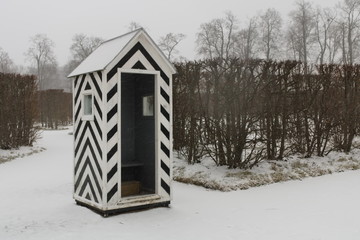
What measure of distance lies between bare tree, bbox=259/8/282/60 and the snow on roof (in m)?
37.5

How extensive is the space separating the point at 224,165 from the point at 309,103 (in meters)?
3.12

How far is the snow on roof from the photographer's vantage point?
603 centimetres

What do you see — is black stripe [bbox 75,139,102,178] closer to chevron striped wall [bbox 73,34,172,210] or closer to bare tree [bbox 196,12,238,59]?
chevron striped wall [bbox 73,34,172,210]

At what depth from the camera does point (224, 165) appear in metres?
9.24

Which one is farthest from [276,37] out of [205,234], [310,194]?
[205,234]

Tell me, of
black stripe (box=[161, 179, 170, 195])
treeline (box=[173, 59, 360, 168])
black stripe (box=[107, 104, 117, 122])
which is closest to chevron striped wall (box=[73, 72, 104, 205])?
black stripe (box=[107, 104, 117, 122])

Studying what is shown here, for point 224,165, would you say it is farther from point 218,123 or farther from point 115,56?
point 115,56

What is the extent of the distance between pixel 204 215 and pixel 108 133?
6.53 feet

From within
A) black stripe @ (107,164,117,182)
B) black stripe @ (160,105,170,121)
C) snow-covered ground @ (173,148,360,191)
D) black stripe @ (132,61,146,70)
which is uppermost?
black stripe @ (132,61,146,70)

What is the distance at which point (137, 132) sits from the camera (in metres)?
7.52

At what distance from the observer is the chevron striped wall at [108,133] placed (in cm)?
591

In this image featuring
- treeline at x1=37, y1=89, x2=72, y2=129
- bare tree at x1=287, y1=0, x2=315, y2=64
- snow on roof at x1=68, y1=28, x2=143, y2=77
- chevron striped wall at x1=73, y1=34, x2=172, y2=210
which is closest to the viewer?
chevron striped wall at x1=73, y1=34, x2=172, y2=210

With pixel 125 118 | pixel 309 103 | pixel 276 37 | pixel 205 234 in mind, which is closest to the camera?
pixel 205 234

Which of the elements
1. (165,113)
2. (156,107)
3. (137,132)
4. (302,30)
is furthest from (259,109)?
(302,30)
